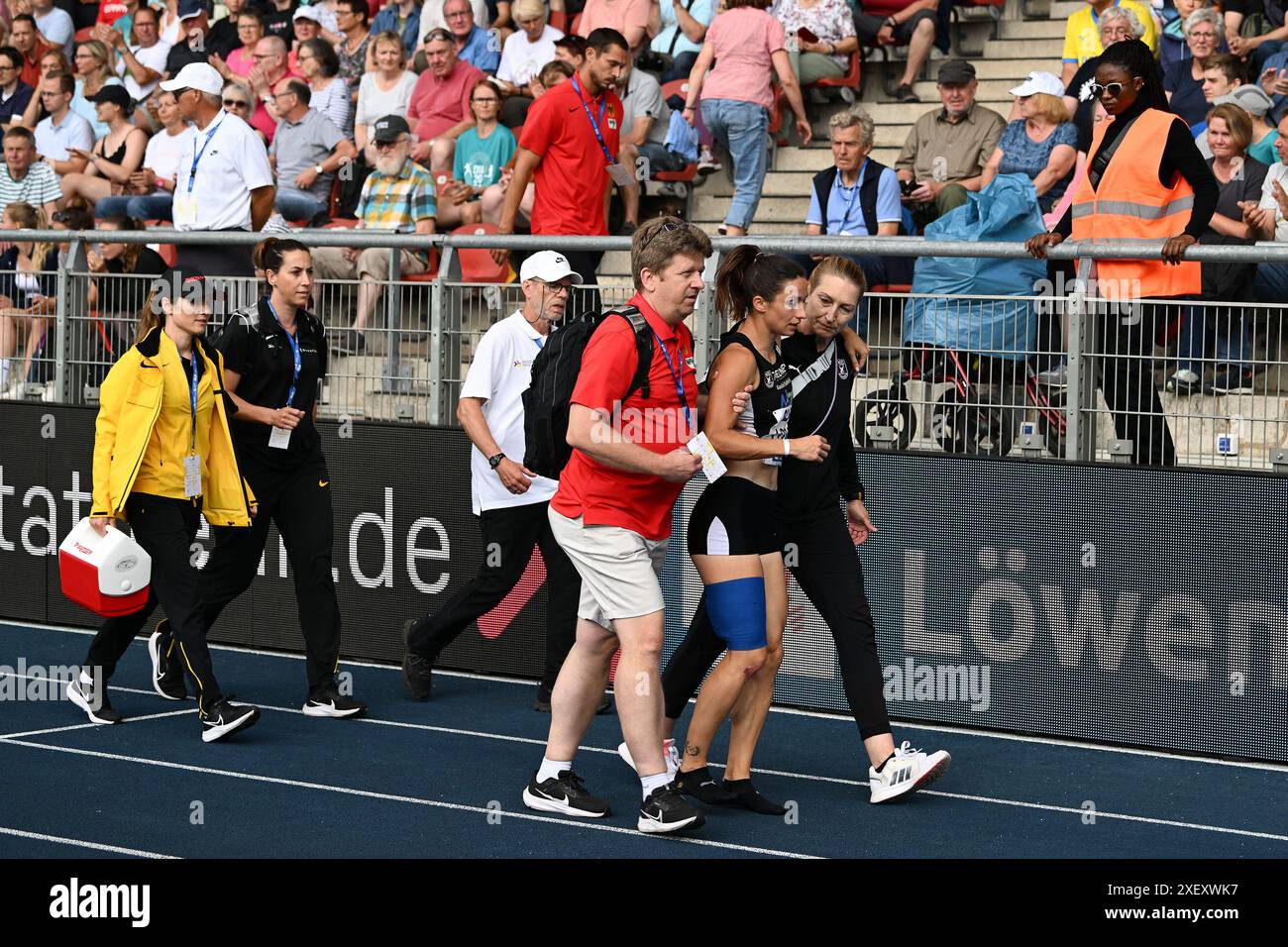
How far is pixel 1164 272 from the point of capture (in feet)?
29.2

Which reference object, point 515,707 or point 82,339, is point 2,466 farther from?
point 515,707

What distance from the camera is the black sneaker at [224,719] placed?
29.4ft

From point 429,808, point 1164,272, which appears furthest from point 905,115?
point 429,808

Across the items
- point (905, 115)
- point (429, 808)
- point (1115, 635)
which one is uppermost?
point (905, 115)

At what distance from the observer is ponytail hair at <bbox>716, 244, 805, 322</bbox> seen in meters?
7.39

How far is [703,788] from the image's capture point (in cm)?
777

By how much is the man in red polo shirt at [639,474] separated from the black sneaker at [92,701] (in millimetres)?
3321

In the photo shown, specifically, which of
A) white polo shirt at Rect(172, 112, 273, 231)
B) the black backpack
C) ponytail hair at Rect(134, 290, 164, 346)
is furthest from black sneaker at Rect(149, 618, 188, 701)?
the black backpack

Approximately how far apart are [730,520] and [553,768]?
49.1 inches

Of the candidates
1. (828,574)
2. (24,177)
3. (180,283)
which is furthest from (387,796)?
(24,177)

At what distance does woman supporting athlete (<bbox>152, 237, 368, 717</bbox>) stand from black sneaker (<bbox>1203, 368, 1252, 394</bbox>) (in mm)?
4360

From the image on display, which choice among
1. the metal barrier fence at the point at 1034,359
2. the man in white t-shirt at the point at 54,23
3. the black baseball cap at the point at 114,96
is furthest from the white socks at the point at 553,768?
the man in white t-shirt at the point at 54,23

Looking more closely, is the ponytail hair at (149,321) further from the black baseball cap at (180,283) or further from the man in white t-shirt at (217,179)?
the man in white t-shirt at (217,179)

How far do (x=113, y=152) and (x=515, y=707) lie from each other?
29.8ft
